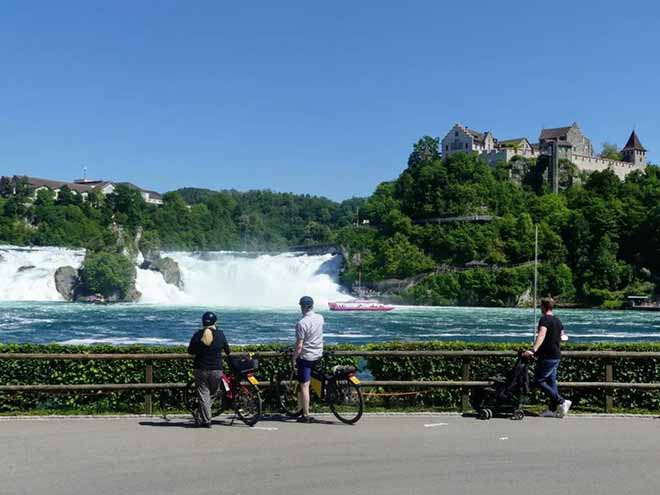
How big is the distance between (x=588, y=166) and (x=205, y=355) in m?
134

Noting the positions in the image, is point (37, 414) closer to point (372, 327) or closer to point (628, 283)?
point (372, 327)

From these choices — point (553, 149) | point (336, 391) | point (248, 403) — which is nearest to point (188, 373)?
point (248, 403)

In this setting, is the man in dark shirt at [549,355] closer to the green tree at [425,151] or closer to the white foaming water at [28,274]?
the white foaming water at [28,274]

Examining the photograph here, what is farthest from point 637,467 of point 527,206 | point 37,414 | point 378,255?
point 527,206

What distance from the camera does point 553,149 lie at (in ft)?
425

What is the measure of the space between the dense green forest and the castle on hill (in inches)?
106

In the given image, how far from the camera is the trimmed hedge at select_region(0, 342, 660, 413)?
12.2m

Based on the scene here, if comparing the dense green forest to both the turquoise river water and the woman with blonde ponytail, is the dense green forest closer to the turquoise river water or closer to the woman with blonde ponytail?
the turquoise river water

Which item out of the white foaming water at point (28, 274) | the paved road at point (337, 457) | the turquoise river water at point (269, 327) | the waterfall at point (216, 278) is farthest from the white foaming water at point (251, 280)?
the paved road at point (337, 457)

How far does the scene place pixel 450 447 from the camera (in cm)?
945

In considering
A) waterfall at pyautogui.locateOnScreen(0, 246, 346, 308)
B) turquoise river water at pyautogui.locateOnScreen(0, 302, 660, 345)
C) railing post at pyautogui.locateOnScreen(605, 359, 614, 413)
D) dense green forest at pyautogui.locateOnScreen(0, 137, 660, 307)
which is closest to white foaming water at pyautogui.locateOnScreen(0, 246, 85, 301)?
waterfall at pyautogui.locateOnScreen(0, 246, 346, 308)

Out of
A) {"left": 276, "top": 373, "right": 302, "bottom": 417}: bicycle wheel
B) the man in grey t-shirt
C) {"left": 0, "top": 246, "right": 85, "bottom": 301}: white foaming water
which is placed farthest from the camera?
{"left": 0, "top": 246, "right": 85, "bottom": 301}: white foaming water

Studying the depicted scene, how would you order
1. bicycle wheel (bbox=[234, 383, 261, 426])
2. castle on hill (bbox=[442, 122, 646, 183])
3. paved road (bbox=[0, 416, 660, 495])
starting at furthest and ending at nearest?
castle on hill (bbox=[442, 122, 646, 183]) < bicycle wheel (bbox=[234, 383, 261, 426]) < paved road (bbox=[0, 416, 660, 495])

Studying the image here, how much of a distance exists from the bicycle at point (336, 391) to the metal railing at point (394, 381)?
39 cm
